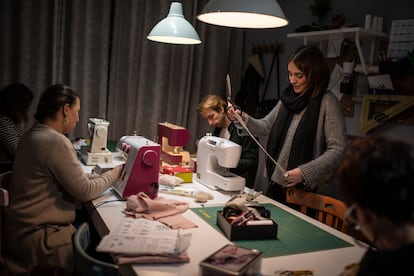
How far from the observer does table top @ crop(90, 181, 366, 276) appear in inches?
49.1

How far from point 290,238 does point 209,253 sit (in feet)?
1.20

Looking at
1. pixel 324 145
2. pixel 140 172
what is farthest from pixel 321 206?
pixel 140 172

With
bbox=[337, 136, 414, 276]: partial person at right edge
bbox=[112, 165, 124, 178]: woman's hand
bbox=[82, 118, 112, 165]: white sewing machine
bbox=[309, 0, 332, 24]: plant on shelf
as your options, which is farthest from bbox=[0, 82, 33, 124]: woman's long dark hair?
bbox=[337, 136, 414, 276]: partial person at right edge

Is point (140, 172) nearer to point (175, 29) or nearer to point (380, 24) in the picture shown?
point (175, 29)

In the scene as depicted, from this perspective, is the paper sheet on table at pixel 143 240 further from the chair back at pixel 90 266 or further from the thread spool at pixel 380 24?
the thread spool at pixel 380 24

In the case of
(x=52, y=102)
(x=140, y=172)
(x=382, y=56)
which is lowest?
(x=140, y=172)

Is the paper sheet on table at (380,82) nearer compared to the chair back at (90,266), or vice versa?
the chair back at (90,266)

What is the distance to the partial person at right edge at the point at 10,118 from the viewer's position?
2895 millimetres

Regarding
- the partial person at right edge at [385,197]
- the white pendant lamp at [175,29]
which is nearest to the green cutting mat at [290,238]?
the partial person at right edge at [385,197]

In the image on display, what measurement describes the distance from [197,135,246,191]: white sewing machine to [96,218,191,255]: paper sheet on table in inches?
25.5

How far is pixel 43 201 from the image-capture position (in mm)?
1733

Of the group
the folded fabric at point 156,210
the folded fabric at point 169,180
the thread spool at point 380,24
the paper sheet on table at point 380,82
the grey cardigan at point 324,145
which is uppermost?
the thread spool at point 380,24

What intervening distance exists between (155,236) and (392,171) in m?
0.84

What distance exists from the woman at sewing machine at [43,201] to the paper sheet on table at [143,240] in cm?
34
